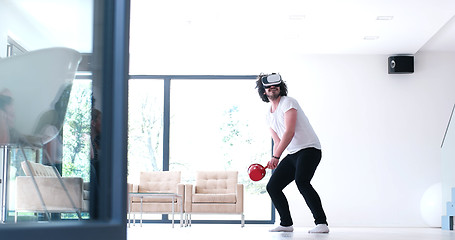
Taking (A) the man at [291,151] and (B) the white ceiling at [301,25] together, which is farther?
(B) the white ceiling at [301,25]

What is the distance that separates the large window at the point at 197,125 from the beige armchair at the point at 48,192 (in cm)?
860

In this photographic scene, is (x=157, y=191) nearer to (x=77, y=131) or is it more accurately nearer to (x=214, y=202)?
(x=214, y=202)

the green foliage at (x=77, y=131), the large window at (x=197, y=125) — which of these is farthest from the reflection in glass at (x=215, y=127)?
the green foliage at (x=77, y=131)

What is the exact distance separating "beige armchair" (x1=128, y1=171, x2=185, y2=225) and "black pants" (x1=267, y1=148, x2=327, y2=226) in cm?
326

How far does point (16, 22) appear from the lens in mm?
1190

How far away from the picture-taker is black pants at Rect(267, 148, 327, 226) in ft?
15.9

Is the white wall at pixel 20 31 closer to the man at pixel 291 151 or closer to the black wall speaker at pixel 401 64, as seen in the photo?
the man at pixel 291 151

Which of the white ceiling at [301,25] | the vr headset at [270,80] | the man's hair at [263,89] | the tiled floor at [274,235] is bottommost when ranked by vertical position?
the tiled floor at [274,235]

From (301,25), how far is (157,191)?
2961 mm

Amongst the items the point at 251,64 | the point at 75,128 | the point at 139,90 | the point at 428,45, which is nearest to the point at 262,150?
the point at 251,64

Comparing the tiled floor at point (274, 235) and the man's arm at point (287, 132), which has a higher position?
the man's arm at point (287, 132)

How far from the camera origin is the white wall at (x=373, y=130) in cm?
945

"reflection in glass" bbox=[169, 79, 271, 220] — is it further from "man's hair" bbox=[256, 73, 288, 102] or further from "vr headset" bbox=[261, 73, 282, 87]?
"vr headset" bbox=[261, 73, 282, 87]

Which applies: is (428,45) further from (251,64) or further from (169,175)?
(169,175)
